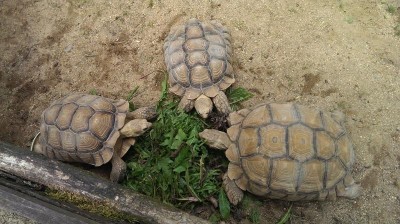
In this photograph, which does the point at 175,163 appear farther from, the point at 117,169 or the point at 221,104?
the point at 221,104

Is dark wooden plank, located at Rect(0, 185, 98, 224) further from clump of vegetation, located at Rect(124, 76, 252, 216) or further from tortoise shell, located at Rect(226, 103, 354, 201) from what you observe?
tortoise shell, located at Rect(226, 103, 354, 201)

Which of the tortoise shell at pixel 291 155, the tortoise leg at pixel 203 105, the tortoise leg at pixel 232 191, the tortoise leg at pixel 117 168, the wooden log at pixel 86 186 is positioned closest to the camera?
the wooden log at pixel 86 186

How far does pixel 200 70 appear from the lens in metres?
4.03

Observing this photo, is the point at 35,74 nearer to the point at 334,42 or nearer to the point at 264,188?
the point at 264,188

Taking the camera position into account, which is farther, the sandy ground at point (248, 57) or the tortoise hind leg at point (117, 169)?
the sandy ground at point (248, 57)

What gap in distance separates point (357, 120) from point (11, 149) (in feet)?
11.2

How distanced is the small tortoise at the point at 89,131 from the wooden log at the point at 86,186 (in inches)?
19.9

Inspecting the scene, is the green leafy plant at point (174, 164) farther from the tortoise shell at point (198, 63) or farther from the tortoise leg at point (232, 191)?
the tortoise shell at point (198, 63)

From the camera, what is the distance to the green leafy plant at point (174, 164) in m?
3.77

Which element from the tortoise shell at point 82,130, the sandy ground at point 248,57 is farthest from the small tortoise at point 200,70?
the tortoise shell at point 82,130

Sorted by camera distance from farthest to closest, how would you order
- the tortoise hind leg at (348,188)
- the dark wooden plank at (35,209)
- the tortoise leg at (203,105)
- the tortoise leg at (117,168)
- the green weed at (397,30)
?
the green weed at (397,30)
the tortoise leg at (203,105)
the tortoise leg at (117,168)
the tortoise hind leg at (348,188)
the dark wooden plank at (35,209)

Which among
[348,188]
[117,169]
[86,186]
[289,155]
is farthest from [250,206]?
[86,186]

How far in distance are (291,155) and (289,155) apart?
0.02m

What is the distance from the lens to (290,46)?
451cm
